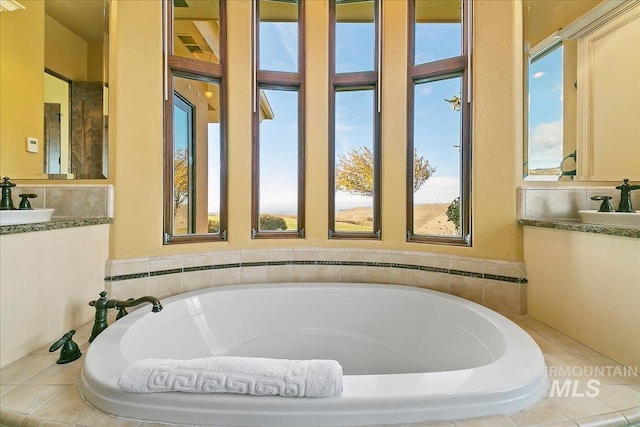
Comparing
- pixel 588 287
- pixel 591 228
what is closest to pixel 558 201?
pixel 591 228

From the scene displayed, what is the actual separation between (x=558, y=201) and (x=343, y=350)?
62.1 inches

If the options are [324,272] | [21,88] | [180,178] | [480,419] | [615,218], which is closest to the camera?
[480,419]

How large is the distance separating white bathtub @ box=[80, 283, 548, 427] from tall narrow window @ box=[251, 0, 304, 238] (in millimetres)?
575

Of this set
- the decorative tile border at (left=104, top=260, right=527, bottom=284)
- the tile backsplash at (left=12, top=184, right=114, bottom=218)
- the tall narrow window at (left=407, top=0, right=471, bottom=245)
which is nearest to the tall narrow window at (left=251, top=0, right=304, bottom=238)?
the decorative tile border at (left=104, top=260, right=527, bottom=284)

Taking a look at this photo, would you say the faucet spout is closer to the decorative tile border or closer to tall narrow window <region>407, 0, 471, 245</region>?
the decorative tile border

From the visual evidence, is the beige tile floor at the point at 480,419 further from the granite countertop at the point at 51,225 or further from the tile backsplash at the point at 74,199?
the tile backsplash at the point at 74,199

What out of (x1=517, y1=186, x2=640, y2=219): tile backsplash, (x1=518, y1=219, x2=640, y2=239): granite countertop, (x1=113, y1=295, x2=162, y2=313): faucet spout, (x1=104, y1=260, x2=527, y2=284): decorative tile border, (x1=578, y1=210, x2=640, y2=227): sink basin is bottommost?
(x1=113, y1=295, x2=162, y2=313): faucet spout

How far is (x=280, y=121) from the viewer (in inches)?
91.1

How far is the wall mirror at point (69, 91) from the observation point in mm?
1759

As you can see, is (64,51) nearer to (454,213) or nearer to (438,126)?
(438,126)

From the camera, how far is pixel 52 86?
1772 mm

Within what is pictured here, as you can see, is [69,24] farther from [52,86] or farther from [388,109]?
[388,109]

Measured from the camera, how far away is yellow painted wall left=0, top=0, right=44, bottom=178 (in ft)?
5.63

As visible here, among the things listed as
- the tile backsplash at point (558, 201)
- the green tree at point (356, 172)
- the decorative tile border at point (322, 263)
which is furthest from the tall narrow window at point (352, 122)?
the tile backsplash at point (558, 201)
